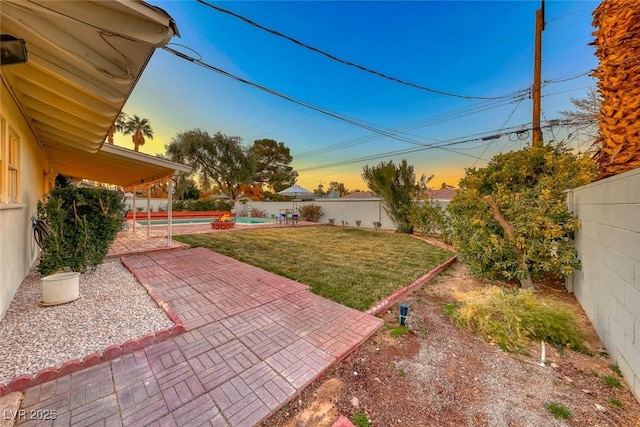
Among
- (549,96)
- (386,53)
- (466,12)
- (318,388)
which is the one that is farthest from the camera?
(386,53)

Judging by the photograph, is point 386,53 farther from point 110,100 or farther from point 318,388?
point 318,388

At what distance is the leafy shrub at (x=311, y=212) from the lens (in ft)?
58.9

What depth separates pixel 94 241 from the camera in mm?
4777

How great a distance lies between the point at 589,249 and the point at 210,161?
2793 cm

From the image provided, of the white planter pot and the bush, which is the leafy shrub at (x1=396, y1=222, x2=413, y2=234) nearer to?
the bush

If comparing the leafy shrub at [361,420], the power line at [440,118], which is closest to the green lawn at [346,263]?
the leafy shrub at [361,420]

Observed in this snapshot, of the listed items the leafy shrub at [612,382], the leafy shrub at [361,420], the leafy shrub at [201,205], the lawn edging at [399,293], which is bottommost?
the leafy shrub at [612,382]

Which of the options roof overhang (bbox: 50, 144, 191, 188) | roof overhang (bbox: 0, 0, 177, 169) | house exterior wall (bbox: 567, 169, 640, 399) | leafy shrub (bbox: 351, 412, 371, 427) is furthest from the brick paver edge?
roof overhang (bbox: 50, 144, 191, 188)

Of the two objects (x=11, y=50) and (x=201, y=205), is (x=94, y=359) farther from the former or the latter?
(x=201, y=205)

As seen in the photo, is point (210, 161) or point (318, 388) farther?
point (210, 161)

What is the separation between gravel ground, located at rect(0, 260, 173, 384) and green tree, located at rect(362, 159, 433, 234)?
11.2 meters

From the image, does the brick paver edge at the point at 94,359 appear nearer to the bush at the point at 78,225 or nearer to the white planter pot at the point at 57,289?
the white planter pot at the point at 57,289

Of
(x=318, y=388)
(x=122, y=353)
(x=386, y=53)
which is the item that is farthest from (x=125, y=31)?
(x=386, y=53)

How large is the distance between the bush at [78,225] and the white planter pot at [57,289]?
112 cm
